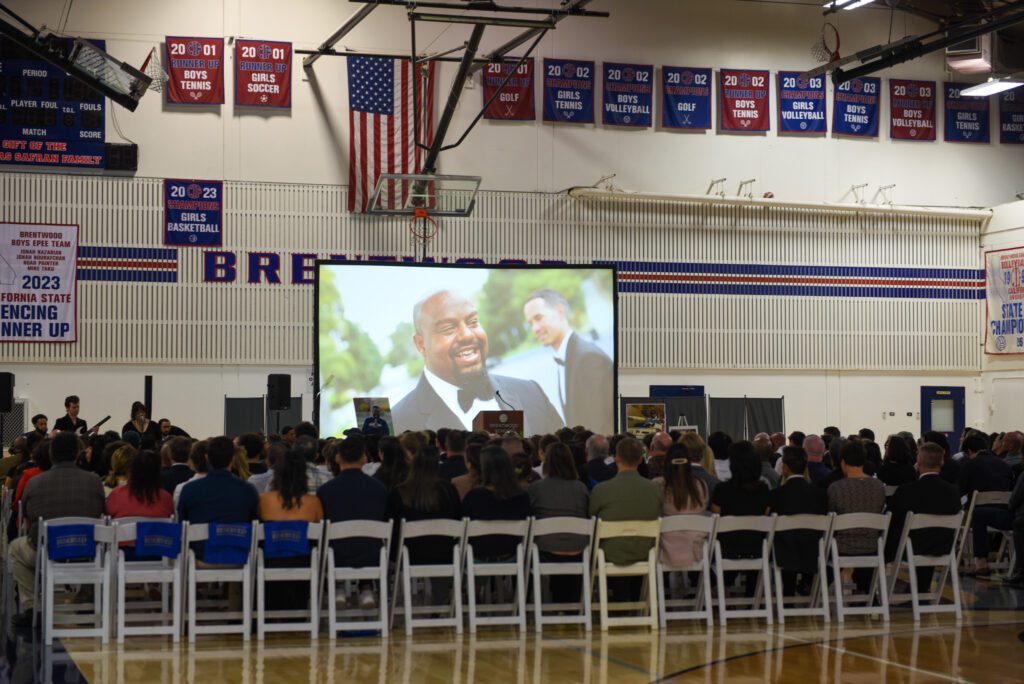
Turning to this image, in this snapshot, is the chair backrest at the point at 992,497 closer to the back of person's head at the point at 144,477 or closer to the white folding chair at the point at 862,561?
the white folding chair at the point at 862,561

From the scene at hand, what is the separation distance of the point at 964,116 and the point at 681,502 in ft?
58.6

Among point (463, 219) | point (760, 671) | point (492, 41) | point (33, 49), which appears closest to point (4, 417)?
point (33, 49)

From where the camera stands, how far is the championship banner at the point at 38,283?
64.1 ft

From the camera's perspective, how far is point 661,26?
22.6m

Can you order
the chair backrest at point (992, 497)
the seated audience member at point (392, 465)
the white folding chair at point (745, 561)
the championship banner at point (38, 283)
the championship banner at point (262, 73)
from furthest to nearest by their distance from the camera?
1. the championship banner at point (262, 73)
2. the championship banner at point (38, 283)
3. the chair backrest at point (992, 497)
4. the seated audience member at point (392, 465)
5. the white folding chair at point (745, 561)

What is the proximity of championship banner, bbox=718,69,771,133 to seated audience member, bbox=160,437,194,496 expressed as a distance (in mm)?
15229

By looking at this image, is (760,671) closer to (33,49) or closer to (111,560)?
(111,560)

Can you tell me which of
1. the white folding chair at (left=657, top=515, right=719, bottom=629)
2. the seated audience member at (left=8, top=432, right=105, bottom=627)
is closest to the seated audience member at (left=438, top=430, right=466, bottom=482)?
the white folding chair at (left=657, top=515, right=719, bottom=629)

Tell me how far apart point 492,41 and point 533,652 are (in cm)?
1545

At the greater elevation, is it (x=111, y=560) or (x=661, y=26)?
(x=661, y=26)

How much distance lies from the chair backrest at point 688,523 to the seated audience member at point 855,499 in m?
1.09

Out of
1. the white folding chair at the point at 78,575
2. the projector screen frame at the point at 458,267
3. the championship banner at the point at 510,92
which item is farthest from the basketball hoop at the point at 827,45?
the white folding chair at the point at 78,575

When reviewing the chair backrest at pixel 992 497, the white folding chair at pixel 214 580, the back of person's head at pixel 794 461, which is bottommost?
the white folding chair at pixel 214 580

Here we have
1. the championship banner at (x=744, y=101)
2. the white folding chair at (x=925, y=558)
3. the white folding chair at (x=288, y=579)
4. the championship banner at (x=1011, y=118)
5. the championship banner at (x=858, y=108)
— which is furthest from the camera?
the championship banner at (x=1011, y=118)
